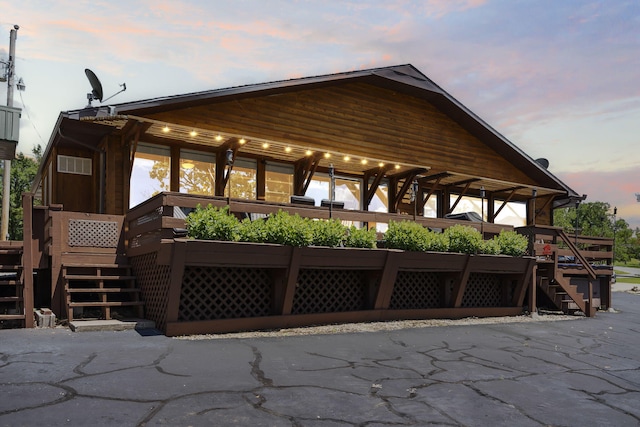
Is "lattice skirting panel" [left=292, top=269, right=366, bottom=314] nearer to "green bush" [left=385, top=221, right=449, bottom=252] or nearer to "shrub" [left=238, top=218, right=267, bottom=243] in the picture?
"green bush" [left=385, top=221, right=449, bottom=252]

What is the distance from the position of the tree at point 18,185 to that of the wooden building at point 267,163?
19.8m

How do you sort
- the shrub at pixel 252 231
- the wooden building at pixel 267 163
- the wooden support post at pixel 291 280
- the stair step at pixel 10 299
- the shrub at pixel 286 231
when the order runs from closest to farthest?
the stair step at pixel 10 299 → the shrub at pixel 252 231 → the shrub at pixel 286 231 → the wooden support post at pixel 291 280 → the wooden building at pixel 267 163

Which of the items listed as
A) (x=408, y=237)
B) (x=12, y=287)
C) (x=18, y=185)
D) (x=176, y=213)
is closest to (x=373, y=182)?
(x=408, y=237)

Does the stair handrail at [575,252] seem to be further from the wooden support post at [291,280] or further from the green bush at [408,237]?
the wooden support post at [291,280]

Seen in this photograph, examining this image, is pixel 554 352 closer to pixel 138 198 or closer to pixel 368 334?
pixel 368 334

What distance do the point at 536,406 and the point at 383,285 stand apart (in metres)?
6.23

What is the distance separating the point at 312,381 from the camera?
6.51 metres

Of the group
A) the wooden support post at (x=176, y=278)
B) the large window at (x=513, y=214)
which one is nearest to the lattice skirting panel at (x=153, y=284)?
the wooden support post at (x=176, y=278)

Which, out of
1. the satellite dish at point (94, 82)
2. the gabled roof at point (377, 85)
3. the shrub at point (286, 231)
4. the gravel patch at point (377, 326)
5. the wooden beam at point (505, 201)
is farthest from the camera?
the wooden beam at point (505, 201)

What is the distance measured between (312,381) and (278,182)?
33.3 ft

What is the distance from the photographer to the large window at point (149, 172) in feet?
45.3

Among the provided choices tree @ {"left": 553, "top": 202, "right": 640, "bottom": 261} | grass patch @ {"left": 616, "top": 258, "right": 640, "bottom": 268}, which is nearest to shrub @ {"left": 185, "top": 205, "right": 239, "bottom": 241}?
tree @ {"left": 553, "top": 202, "right": 640, "bottom": 261}

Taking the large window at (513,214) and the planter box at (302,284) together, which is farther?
the large window at (513,214)

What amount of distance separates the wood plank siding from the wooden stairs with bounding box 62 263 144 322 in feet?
13.1
